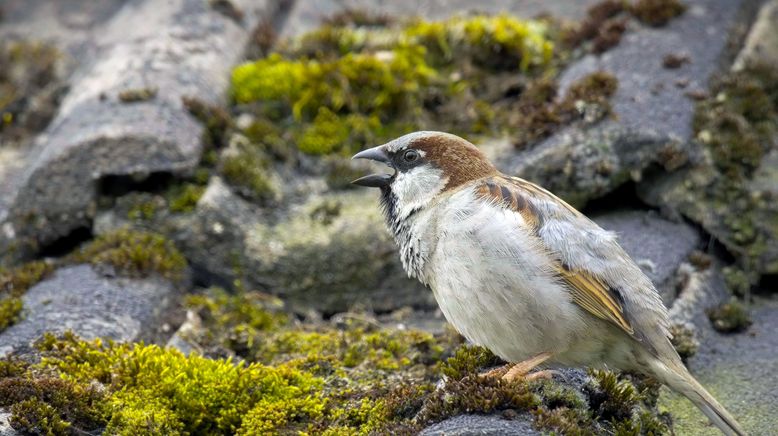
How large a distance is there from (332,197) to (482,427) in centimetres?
387

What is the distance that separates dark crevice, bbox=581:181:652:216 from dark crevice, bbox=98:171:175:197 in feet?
11.4

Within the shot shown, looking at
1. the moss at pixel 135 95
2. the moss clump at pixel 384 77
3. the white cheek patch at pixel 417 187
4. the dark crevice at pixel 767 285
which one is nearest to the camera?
the white cheek patch at pixel 417 187

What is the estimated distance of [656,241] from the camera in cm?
685

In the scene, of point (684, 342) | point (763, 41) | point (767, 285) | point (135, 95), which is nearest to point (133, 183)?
point (135, 95)

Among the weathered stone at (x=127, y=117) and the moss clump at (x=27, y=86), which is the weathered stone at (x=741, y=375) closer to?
the weathered stone at (x=127, y=117)

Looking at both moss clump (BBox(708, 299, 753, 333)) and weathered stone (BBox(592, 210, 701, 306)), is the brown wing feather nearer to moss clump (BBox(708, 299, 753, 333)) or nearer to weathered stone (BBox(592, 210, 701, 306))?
weathered stone (BBox(592, 210, 701, 306))

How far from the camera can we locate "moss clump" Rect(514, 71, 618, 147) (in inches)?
295

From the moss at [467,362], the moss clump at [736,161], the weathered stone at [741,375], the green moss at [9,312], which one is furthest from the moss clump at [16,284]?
the moss clump at [736,161]

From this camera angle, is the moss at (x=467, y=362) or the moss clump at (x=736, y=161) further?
the moss clump at (x=736, y=161)

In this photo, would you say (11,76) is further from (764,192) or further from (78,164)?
(764,192)

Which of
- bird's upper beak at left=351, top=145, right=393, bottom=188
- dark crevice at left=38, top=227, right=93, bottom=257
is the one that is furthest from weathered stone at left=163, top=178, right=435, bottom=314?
bird's upper beak at left=351, top=145, right=393, bottom=188

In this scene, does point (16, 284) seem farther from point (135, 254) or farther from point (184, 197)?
point (184, 197)

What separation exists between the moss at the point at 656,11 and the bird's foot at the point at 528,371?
4.87 metres

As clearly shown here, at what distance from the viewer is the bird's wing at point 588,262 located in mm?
4992
